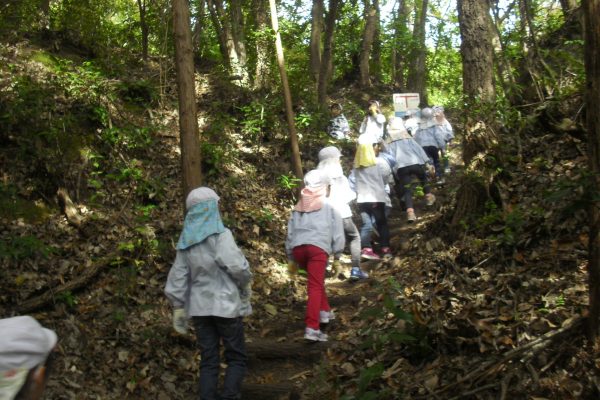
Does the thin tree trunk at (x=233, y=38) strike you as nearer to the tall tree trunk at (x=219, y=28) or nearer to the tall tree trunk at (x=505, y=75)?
the tall tree trunk at (x=219, y=28)

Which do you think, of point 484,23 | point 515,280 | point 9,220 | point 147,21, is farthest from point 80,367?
point 147,21

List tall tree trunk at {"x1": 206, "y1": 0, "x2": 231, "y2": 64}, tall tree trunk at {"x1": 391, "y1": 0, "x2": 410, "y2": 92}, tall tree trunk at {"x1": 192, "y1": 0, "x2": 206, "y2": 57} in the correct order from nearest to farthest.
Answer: tall tree trunk at {"x1": 192, "y1": 0, "x2": 206, "y2": 57} < tall tree trunk at {"x1": 206, "y1": 0, "x2": 231, "y2": 64} < tall tree trunk at {"x1": 391, "y1": 0, "x2": 410, "y2": 92}

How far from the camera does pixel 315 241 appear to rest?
22.2ft

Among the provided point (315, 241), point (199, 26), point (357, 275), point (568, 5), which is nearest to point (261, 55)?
point (199, 26)

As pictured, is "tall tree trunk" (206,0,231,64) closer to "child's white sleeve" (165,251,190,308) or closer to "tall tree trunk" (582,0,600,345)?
"child's white sleeve" (165,251,190,308)

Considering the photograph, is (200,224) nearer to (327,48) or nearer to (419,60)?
(327,48)

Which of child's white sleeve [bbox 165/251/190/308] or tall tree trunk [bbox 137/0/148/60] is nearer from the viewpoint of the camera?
child's white sleeve [bbox 165/251/190/308]

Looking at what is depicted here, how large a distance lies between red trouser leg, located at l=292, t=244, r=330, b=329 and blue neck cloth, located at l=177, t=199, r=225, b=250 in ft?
5.60

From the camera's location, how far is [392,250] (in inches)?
384

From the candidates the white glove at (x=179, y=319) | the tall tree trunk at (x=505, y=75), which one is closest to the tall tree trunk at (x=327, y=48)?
the tall tree trunk at (x=505, y=75)

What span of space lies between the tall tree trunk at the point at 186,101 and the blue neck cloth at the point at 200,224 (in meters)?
2.05

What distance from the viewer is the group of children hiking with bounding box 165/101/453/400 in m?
5.30

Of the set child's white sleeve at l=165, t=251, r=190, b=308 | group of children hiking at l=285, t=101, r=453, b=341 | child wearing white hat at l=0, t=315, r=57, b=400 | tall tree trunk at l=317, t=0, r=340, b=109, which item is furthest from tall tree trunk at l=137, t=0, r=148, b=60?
child wearing white hat at l=0, t=315, r=57, b=400

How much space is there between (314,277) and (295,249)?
415 mm
